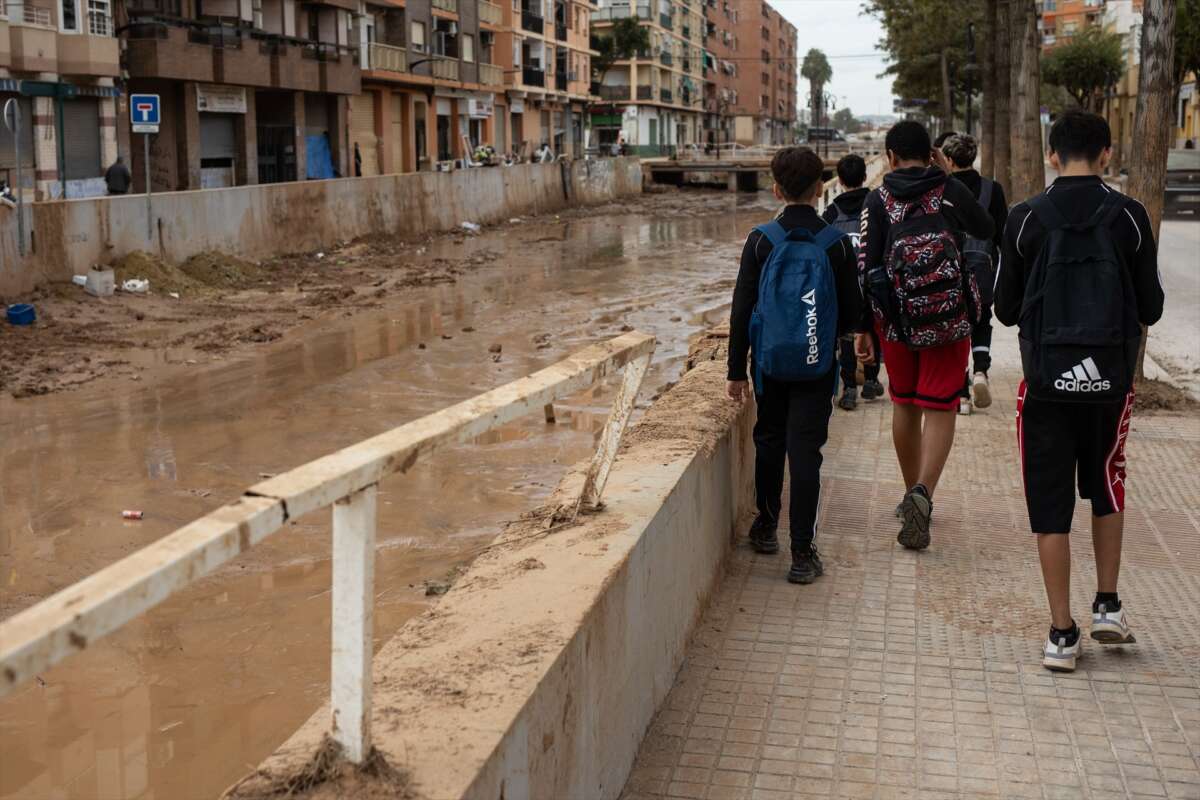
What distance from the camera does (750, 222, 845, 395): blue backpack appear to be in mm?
5000

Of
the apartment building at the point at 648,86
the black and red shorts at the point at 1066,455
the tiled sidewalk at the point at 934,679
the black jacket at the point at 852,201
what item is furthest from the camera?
the apartment building at the point at 648,86

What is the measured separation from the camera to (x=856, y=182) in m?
8.33

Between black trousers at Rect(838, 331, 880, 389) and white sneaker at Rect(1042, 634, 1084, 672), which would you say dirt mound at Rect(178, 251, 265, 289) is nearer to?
black trousers at Rect(838, 331, 880, 389)

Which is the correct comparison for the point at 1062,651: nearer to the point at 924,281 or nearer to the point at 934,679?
the point at 934,679

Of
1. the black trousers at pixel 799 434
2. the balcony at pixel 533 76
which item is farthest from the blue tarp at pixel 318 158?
the black trousers at pixel 799 434

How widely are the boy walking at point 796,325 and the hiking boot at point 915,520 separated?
51cm

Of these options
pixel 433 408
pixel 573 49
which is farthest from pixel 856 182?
pixel 573 49

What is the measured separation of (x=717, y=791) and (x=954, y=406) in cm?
260

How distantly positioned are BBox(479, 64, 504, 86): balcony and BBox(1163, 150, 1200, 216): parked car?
108 feet

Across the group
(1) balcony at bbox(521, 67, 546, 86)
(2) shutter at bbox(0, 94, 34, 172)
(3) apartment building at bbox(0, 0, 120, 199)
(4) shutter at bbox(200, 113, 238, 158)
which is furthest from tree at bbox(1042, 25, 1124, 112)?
(2) shutter at bbox(0, 94, 34, 172)

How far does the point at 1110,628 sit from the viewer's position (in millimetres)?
4523

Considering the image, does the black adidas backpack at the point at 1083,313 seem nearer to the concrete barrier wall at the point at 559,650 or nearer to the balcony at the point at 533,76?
the concrete barrier wall at the point at 559,650

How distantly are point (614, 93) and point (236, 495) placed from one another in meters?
86.6

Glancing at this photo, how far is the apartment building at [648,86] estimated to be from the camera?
92.8m
